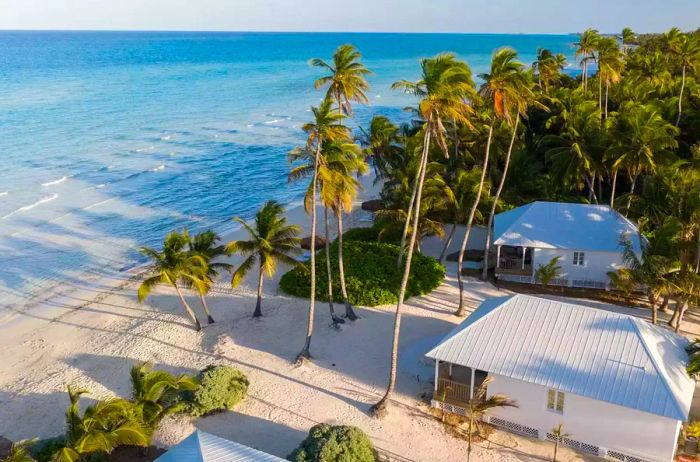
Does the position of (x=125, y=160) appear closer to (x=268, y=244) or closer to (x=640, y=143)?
(x=268, y=244)

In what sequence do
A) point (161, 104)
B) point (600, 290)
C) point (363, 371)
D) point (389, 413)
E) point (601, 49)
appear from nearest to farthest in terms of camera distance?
point (389, 413), point (363, 371), point (600, 290), point (601, 49), point (161, 104)

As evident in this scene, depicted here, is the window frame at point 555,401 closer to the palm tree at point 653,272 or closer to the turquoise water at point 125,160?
the palm tree at point 653,272

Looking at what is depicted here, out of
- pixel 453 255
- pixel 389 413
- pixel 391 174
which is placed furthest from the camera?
pixel 391 174

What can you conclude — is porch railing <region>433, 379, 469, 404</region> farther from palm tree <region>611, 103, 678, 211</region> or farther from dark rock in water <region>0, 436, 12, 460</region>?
palm tree <region>611, 103, 678, 211</region>

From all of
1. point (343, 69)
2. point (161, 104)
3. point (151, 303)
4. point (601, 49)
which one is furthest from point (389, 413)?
point (161, 104)

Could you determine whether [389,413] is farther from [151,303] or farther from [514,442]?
[151,303]

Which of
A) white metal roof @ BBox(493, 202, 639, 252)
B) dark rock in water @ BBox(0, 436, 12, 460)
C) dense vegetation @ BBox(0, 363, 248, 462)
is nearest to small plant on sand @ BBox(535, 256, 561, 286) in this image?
white metal roof @ BBox(493, 202, 639, 252)
